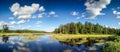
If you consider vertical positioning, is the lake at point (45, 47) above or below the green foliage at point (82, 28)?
below

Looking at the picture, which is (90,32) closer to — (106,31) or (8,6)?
(106,31)

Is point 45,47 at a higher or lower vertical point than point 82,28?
lower

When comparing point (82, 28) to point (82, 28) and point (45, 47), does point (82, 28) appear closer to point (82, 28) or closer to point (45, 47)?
point (82, 28)

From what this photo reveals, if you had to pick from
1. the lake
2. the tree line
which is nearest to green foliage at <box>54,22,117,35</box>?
the tree line

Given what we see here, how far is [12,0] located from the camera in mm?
29469

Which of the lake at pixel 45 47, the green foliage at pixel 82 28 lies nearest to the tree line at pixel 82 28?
the green foliage at pixel 82 28

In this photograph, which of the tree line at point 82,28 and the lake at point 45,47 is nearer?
the lake at point 45,47

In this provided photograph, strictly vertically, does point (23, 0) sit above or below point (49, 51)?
above

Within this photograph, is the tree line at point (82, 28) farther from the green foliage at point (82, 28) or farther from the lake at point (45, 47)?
the lake at point (45, 47)

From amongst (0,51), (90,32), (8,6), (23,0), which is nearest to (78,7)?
(23,0)

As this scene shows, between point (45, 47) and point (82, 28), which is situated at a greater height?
point (82, 28)

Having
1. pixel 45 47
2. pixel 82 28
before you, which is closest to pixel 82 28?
pixel 82 28

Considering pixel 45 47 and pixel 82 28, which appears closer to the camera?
pixel 45 47

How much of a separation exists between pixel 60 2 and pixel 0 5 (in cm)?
847
